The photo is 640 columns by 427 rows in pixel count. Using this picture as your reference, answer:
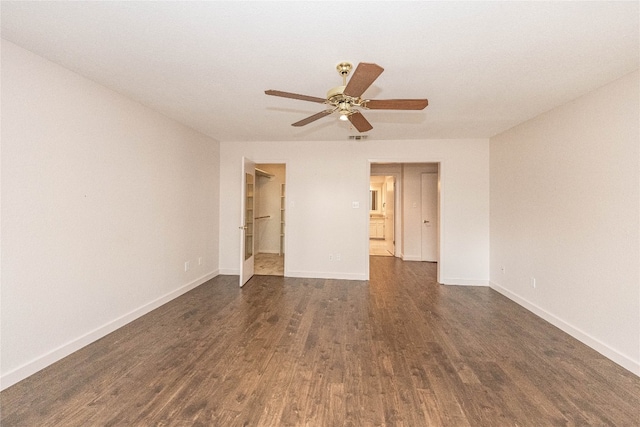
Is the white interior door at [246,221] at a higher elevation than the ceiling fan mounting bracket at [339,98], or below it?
below

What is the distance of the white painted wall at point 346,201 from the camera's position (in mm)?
4703

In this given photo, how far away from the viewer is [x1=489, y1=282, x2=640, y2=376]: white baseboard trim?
226cm

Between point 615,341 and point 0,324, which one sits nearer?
point 0,324

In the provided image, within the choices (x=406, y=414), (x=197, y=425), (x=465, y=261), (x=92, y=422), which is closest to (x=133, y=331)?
(x=92, y=422)

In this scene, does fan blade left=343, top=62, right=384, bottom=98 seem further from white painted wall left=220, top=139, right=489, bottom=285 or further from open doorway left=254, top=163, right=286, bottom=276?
open doorway left=254, top=163, right=286, bottom=276

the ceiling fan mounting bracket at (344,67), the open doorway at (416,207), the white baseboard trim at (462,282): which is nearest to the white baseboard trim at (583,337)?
the white baseboard trim at (462,282)

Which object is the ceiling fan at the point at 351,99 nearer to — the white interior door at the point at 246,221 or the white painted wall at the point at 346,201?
the white interior door at the point at 246,221

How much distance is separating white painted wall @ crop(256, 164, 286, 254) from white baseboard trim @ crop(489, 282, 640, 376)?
5239 mm

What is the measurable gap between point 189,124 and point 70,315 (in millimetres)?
2741

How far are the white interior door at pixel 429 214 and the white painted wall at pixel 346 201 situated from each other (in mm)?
2007

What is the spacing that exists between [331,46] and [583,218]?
2.96 m

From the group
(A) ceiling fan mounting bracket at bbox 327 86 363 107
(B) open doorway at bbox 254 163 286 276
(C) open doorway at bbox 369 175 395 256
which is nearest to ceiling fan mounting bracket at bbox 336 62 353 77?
(A) ceiling fan mounting bracket at bbox 327 86 363 107

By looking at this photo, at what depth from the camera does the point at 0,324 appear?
1.93m

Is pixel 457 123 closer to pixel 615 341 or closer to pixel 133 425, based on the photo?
pixel 615 341
